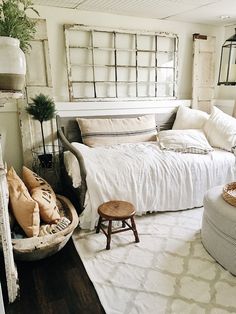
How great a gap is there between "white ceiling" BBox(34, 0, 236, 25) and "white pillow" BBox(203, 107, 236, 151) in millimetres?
1150

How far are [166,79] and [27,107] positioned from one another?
1846 millimetres

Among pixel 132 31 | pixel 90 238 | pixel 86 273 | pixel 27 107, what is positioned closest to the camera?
pixel 86 273

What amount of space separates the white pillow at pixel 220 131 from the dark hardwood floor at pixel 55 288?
79.2 inches

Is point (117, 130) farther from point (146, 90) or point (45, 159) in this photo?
point (45, 159)

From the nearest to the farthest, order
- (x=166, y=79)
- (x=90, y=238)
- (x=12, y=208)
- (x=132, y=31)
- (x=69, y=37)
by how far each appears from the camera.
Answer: (x=12, y=208) → (x=90, y=238) → (x=69, y=37) → (x=132, y=31) → (x=166, y=79)

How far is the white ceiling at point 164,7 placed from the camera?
2535 millimetres

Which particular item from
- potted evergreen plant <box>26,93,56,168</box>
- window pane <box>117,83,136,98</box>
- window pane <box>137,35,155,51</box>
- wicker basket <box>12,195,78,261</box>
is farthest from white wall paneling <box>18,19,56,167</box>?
wicker basket <box>12,195,78,261</box>

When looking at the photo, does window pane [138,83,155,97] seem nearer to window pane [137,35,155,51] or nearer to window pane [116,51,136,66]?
window pane [116,51,136,66]

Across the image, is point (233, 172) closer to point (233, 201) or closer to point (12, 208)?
point (233, 201)

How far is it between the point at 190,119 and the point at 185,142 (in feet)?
2.13

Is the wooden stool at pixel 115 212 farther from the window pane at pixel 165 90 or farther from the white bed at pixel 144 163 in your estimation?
the window pane at pixel 165 90

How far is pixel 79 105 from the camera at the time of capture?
2.94m

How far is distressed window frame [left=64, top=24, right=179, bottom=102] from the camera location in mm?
2898

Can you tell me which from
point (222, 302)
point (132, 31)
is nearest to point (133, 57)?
point (132, 31)
